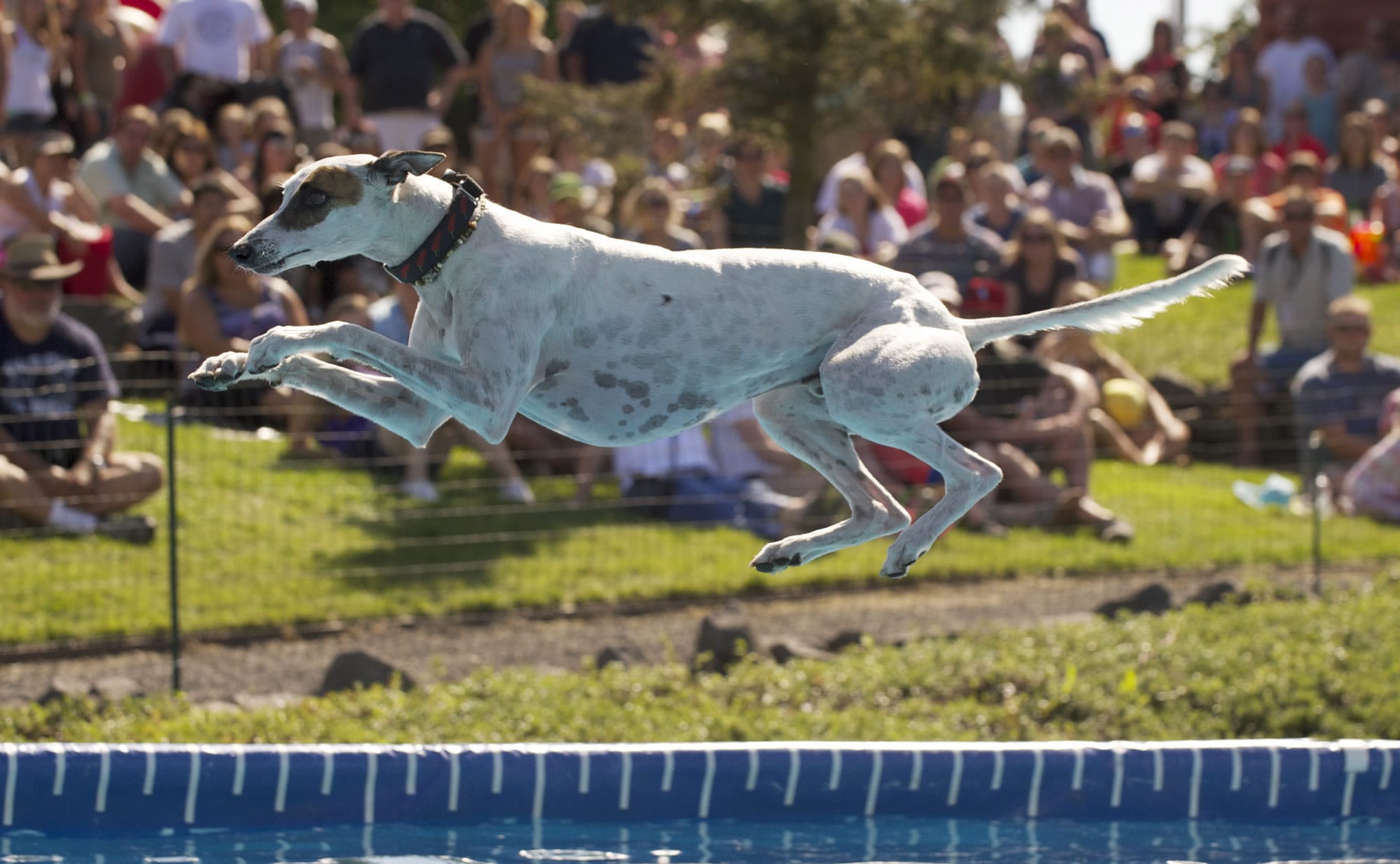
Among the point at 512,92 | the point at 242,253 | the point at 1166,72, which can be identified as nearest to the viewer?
the point at 242,253

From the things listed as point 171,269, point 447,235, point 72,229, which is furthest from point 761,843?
point 72,229

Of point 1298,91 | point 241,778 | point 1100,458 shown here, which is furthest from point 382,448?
point 1298,91

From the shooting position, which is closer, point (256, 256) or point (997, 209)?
point (256, 256)

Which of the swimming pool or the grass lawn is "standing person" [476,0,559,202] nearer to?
the grass lawn

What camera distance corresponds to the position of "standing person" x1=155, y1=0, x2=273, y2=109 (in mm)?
14023

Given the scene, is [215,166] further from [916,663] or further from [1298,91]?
[1298,91]

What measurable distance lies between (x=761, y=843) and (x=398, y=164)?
3.10m

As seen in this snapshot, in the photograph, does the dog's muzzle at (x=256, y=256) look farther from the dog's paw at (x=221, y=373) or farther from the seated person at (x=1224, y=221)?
the seated person at (x=1224, y=221)

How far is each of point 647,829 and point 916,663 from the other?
2240 mm

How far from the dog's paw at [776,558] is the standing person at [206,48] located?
9974mm

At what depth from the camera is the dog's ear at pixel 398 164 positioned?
15.2ft

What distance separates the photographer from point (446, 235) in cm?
477

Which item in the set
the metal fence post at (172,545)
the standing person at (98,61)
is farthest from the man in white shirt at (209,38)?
the metal fence post at (172,545)

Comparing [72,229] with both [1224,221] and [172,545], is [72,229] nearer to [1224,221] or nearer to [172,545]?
[172,545]
